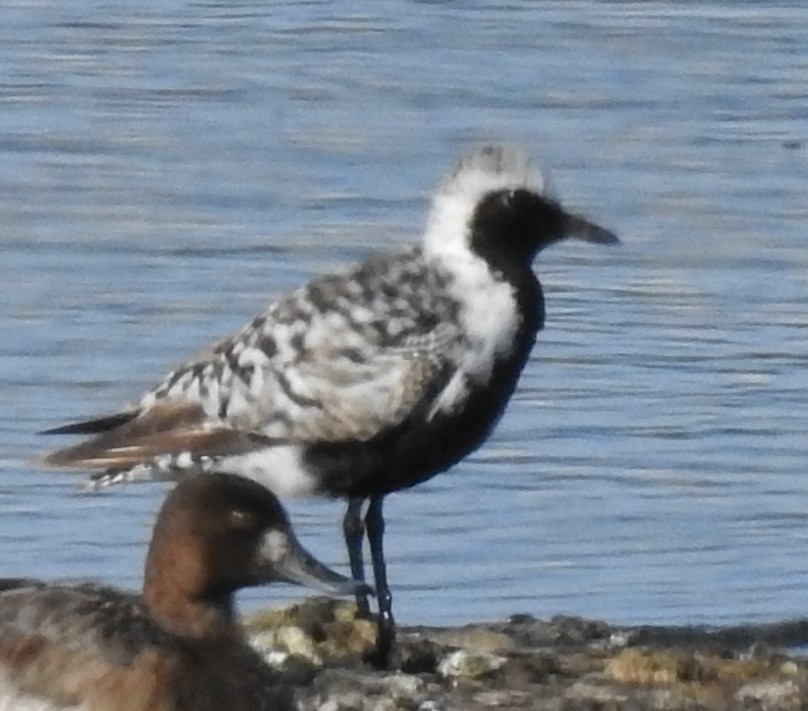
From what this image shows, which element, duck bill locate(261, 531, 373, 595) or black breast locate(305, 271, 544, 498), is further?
black breast locate(305, 271, 544, 498)

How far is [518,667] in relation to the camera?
10.1 metres

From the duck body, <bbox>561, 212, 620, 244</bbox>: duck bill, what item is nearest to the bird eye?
<bbox>561, 212, 620, 244</bbox>: duck bill

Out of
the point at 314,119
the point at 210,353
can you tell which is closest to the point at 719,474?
the point at 210,353

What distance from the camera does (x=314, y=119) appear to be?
18.6m

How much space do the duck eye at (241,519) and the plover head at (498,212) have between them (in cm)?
210

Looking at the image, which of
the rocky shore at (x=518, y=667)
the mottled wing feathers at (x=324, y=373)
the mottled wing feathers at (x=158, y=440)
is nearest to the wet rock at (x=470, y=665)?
the rocky shore at (x=518, y=667)

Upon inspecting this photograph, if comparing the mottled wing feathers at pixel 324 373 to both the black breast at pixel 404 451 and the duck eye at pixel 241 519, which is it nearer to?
the black breast at pixel 404 451

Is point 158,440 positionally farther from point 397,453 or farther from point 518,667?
point 518,667

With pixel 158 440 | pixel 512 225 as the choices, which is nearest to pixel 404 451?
pixel 158 440

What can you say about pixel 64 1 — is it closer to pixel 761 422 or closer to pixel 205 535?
pixel 761 422

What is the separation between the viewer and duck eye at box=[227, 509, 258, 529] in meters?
9.01

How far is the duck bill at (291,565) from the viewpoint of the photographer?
905 cm

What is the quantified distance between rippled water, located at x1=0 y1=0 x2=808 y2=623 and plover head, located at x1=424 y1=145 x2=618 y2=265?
139 cm

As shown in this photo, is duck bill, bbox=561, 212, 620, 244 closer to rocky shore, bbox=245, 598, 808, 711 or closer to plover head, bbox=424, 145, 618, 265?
plover head, bbox=424, 145, 618, 265
